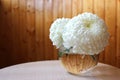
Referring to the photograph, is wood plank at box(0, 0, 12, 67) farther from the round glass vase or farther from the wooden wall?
the round glass vase

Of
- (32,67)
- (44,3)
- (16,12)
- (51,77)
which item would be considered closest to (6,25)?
(16,12)

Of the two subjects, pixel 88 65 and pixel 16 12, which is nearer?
pixel 88 65

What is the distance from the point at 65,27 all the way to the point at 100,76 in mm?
321

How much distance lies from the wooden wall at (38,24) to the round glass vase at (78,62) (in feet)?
3.83

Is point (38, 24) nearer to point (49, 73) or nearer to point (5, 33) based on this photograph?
point (5, 33)

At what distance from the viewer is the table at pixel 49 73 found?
112 cm

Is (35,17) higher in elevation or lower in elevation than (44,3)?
lower

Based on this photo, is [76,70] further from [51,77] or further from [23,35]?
[23,35]

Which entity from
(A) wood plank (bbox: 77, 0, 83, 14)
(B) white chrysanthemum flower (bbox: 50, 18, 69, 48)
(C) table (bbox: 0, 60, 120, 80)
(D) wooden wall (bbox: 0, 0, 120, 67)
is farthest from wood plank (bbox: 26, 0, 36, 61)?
(B) white chrysanthemum flower (bbox: 50, 18, 69, 48)

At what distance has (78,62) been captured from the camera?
3.58 ft

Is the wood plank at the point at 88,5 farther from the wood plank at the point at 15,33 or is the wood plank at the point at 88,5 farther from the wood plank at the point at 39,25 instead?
the wood plank at the point at 15,33

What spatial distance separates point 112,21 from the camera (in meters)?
2.23

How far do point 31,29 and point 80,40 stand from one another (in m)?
1.32

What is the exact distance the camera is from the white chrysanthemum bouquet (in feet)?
3.38
